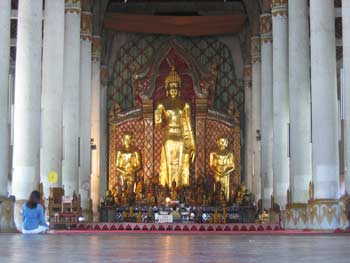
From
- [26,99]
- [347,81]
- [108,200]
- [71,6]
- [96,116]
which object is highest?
[71,6]

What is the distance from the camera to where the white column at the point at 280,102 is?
31391mm

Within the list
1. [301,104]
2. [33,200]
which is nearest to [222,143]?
[301,104]

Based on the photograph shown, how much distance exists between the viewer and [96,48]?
39.7 meters

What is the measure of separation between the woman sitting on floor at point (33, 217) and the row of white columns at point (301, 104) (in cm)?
824

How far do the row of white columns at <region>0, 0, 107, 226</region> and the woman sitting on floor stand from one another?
2.82m

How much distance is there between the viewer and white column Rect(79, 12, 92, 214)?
112 ft

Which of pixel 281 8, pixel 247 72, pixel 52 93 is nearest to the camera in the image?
pixel 52 93

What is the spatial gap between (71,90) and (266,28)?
31.6 feet

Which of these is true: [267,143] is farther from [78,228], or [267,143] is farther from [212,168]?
[78,228]

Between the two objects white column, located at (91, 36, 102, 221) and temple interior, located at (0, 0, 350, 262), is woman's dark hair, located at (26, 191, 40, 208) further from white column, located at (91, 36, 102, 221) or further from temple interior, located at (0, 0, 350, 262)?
white column, located at (91, 36, 102, 221)

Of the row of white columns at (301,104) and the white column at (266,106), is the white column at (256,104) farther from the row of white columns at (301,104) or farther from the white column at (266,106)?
the white column at (266,106)

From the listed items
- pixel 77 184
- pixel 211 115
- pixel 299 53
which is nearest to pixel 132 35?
pixel 211 115

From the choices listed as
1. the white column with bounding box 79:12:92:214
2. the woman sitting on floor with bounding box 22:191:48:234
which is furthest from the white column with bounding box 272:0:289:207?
the woman sitting on floor with bounding box 22:191:48:234

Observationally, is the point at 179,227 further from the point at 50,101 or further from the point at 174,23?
the point at 174,23
